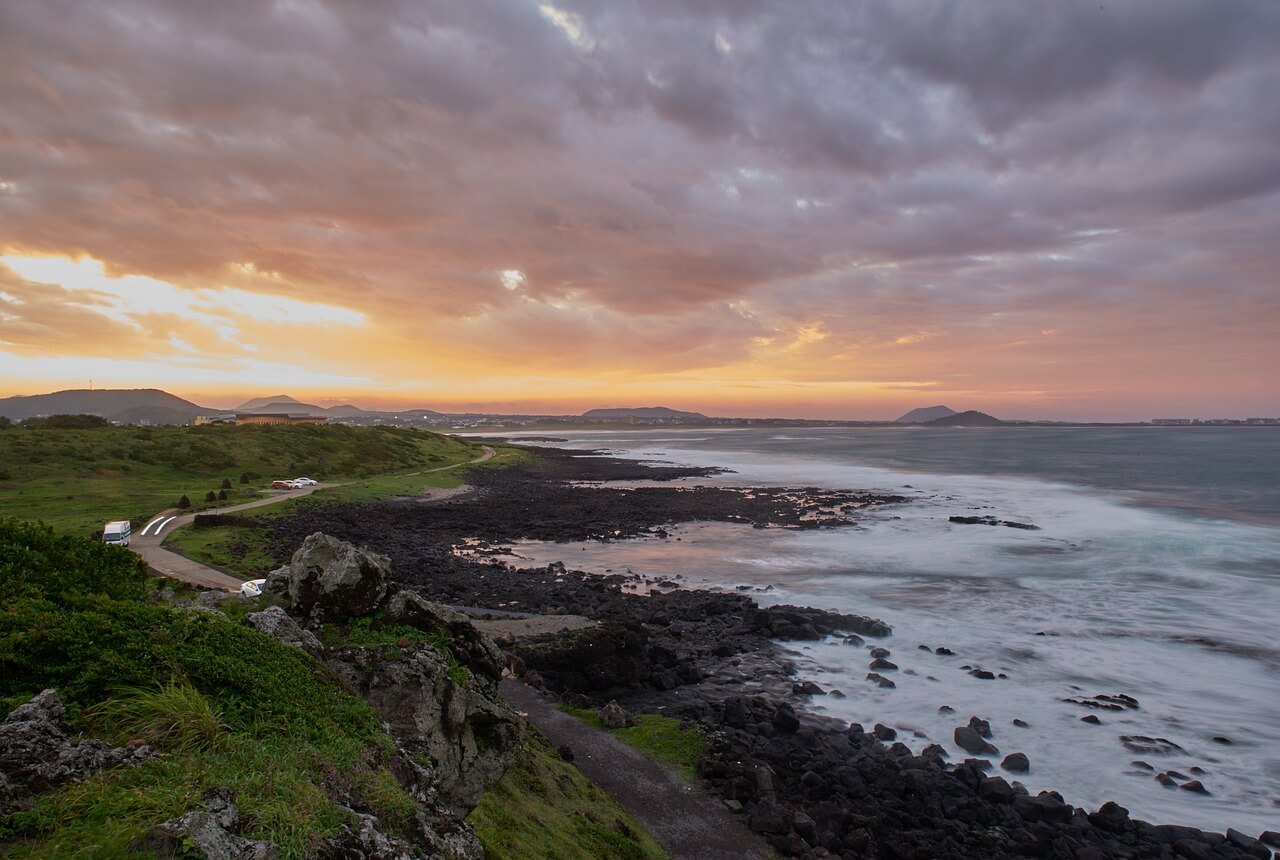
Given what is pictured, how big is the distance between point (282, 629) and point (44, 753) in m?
3.63

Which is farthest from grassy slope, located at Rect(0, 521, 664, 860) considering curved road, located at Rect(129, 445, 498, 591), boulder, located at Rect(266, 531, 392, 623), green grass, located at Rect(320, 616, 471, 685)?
curved road, located at Rect(129, 445, 498, 591)

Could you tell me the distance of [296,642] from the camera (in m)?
8.58

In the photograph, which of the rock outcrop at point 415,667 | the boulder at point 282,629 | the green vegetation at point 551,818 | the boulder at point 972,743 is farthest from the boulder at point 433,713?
the boulder at point 972,743

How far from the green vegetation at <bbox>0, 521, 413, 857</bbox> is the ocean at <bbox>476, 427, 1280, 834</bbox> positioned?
16.4 metres

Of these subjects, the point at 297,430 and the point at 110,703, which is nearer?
the point at 110,703

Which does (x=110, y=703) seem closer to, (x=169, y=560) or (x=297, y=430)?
(x=169, y=560)

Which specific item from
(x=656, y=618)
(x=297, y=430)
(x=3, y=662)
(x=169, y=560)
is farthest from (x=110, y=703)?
(x=297, y=430)

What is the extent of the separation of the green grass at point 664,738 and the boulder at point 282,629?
30.6 ft

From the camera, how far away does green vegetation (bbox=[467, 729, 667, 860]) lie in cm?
965

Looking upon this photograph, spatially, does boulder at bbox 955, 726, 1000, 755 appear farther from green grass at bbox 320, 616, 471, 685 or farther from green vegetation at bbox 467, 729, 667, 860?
green grass at bbox 320, 616, 471, 685

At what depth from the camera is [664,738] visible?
642 inches

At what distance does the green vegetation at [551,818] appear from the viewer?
31.7 feet

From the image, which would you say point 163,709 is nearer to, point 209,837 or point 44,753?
point 44,753

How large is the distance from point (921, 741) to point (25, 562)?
64.0ft
